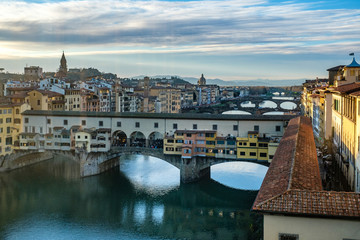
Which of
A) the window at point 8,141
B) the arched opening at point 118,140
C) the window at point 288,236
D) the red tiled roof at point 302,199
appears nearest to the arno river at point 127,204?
the arched opening at point 118,140

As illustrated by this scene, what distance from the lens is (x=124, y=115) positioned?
95.2 feet

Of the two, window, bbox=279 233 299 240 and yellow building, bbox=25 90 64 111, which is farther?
yellow building, bbox=25 90 64 111

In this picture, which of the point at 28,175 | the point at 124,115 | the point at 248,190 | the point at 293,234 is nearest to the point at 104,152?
the point at 124,115

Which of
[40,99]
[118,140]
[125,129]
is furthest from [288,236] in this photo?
[40,99]

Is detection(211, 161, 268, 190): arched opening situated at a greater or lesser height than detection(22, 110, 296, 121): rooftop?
lesser

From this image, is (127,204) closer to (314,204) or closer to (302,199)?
(302,199)

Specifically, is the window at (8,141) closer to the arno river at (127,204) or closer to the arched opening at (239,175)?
the arno river at (127,204)

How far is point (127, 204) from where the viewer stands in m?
22.7

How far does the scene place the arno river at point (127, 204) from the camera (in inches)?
719

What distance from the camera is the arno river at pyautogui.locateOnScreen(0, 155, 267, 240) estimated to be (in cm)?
1825

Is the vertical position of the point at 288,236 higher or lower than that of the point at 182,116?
lower

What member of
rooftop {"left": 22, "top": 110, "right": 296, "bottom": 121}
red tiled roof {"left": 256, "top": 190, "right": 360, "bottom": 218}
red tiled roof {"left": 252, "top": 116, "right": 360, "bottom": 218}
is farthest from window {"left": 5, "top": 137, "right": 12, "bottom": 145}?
red tiled roof {"left": 256, "top": 190, "right": 360, "bottom": 218}

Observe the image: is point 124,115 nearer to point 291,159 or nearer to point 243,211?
point 243,211

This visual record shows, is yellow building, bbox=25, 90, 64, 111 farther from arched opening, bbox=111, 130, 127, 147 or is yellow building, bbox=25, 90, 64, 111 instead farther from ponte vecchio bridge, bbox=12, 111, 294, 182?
arched opening, bbox=111, 130, 127, 147
